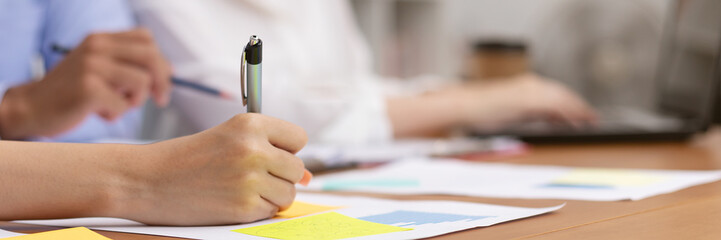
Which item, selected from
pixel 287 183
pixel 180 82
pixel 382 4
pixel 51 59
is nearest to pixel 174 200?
pixel 287 183

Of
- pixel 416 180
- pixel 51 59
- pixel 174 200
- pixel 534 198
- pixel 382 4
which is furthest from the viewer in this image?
pixel 382 4

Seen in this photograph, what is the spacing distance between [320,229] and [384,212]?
0.19 feet

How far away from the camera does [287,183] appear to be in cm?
39

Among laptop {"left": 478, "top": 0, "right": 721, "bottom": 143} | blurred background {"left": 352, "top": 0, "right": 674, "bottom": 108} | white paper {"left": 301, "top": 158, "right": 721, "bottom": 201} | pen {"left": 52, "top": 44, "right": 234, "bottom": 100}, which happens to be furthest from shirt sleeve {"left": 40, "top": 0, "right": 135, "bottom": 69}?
blurred background {"left": 352, "top": 0, "right": 674, "bottom": 108}

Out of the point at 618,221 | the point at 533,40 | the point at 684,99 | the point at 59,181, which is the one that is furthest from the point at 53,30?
the point at 533,40

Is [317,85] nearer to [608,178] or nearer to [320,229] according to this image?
[608,178]

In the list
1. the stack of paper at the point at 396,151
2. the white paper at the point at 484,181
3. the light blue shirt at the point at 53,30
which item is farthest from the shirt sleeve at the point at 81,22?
the white paper at the point at 484,181

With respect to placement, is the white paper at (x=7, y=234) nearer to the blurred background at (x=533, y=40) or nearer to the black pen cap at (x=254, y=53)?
the black pen cap at (x=254, y=53)

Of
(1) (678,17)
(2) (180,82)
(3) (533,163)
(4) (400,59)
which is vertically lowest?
(3) (533,163)

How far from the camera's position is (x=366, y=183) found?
22.5 inches

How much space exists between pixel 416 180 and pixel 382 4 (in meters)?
1.98

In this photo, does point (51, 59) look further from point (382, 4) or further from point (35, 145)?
point (382, 4)

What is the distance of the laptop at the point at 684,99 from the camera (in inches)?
36.6

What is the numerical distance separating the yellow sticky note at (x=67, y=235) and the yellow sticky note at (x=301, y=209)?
0.33 ft
